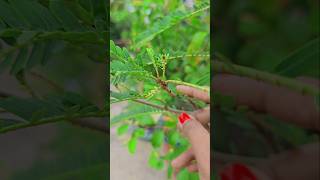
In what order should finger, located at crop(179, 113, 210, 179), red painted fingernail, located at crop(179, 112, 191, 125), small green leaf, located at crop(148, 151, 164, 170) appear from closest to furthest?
finger, located at crop(179, 113, 210, 179) → red painted fingernail, located at crop(179, 112, 191, 125) → small green leaf, located at crop(148, 151, 164, 170)

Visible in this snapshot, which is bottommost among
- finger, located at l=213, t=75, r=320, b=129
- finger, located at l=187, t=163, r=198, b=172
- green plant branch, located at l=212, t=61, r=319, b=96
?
finger, located at l=187, t=163, r=198, b=172

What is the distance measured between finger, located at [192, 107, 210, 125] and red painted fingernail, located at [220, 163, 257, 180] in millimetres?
215

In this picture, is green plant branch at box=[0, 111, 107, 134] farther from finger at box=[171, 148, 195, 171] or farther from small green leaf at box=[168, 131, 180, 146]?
small green leaf at box=[168, 131, 180, 146]

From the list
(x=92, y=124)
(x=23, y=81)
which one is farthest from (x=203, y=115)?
(x=23, y=81)

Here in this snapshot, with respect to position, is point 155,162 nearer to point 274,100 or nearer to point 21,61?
point 21,61

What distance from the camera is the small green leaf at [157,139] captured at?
3.41ft

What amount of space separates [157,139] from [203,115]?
0.35 m

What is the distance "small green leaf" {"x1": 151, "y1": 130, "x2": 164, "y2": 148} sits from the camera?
1039 millimetres

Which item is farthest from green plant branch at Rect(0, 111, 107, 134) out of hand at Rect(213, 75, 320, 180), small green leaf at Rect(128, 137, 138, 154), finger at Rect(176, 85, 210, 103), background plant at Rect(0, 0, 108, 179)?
small green leaf at Rect(128, 137, 138, 154)

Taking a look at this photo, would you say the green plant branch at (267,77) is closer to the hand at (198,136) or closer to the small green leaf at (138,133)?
the hand at (198,136)

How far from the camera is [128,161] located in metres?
0.95

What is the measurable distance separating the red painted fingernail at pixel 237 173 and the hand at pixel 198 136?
12 centimetres

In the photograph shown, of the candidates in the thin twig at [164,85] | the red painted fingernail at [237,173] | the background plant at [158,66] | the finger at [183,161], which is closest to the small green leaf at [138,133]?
the background plant at [158,66]

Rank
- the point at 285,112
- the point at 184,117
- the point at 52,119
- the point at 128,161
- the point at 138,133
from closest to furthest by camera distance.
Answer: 1. the point at 285,112
2. the point at 52,119
3. the point at 184,117
4. the point at 128,161
5. the point at 138,133
